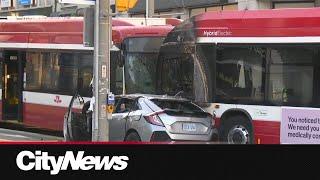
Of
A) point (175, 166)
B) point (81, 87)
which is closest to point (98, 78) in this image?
point (81, 87)

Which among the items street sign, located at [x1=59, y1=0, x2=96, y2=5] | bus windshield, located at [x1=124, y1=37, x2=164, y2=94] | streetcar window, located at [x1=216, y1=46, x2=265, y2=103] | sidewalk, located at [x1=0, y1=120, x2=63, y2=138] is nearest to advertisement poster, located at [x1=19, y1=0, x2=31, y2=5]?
sidewalk, located at [x1=0, y1=120, x2=63, y2=138]

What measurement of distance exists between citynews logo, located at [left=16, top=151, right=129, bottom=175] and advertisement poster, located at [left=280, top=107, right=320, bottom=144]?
831cm

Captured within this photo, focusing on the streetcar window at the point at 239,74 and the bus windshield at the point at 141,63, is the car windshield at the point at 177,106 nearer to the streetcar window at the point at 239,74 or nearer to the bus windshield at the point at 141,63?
the streetcar window at the point at 239,74

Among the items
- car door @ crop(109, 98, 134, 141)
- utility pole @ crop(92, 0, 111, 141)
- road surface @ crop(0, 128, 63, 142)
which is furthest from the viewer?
road surface @ crop(0, 128, 63, 142)

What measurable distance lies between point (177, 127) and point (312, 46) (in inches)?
121

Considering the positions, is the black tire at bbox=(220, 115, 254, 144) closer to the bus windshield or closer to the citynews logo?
the bus windshield

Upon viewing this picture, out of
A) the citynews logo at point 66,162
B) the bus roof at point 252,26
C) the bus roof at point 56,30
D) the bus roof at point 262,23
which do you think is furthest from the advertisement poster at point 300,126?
the citynews logo at point 66,162

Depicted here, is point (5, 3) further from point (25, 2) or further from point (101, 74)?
point (101, 74)

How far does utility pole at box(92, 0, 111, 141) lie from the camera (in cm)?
1218

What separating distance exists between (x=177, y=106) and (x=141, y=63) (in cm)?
316

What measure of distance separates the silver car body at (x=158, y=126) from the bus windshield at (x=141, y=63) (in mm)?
2004

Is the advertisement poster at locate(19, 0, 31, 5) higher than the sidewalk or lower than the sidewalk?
higher

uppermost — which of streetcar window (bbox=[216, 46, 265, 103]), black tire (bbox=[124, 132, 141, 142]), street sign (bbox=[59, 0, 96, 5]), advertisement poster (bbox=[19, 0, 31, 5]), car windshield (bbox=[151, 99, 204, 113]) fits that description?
advertisement poster (bbox=[19, 0, 31, 5])

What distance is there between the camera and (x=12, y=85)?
18281mm
